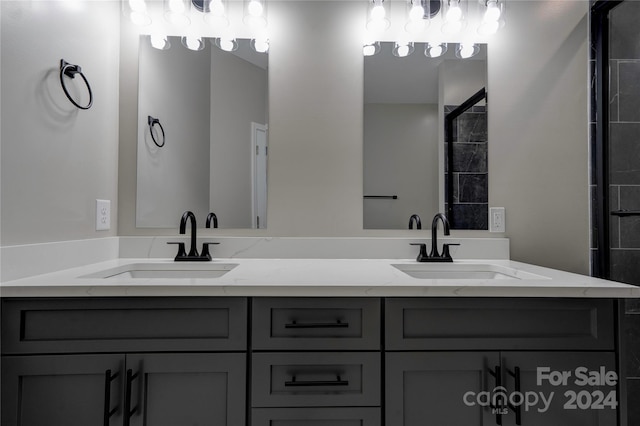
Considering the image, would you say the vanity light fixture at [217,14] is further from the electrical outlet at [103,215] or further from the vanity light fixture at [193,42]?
the electrical outlet at [103,215]

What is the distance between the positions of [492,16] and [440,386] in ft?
5.43

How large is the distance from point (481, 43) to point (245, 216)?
1454mm

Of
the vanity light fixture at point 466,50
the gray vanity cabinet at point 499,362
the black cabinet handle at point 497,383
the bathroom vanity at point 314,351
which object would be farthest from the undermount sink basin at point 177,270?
the vanity light fixture at point 466,50

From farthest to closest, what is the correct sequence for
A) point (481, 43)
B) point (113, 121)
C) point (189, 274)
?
point (481, 43), point (113, 121), point (189, 274)

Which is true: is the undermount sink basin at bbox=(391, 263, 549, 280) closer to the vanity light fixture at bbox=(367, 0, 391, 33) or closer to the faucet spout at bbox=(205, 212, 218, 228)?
the faucet spout at bbox=(205, 212, 218, 228)

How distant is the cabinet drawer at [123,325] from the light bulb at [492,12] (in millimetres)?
1710

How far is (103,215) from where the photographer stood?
1.37m

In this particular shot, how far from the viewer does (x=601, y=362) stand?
0.91 metres

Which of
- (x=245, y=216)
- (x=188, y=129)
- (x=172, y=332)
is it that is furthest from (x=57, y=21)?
(x=172, y=332)

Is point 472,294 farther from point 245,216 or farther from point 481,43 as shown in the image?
point 481,43

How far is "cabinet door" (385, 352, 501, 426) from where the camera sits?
90 centimetres

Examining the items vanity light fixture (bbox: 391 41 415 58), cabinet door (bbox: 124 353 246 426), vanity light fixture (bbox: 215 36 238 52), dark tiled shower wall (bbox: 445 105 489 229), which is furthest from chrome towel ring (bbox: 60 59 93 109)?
dark tiled shower wall (bbox: 445 105 489 229)

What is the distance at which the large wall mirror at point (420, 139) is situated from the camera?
1549 millimetres

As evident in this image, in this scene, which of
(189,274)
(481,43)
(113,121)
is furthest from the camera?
(481,43)
